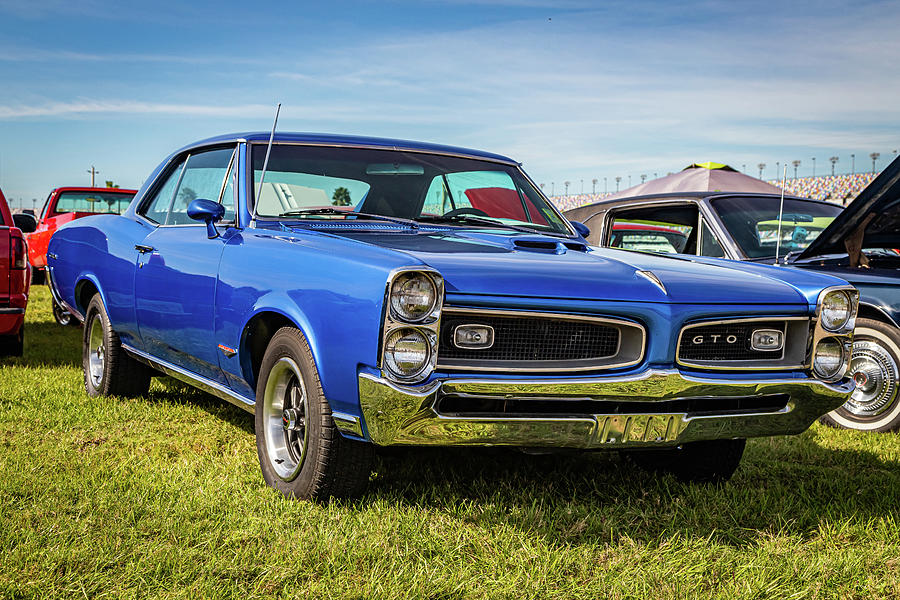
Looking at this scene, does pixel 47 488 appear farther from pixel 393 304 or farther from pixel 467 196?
pixel 467 196

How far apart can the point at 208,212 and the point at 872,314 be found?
3.91 m

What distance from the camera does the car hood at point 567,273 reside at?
3010 mm

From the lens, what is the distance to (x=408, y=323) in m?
2.87

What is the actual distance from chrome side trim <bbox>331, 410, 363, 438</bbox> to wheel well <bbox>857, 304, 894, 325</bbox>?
3.66m

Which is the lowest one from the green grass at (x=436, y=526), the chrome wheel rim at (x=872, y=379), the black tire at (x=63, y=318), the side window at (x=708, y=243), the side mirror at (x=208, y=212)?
the black tire at (x=63, y=318)

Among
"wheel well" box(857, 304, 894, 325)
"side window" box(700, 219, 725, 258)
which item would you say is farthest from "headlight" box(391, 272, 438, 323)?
"side window" box(700, 219, 725, 258)

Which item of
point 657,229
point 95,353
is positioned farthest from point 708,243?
point 95,353

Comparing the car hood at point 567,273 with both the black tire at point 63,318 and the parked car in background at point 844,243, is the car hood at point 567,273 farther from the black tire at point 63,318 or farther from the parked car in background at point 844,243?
the black tire at point 63,318

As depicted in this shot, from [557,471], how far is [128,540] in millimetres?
1911

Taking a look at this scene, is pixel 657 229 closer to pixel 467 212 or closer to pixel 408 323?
pixel 467 212

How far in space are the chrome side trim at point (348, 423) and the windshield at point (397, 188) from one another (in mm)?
1335

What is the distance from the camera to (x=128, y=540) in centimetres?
304

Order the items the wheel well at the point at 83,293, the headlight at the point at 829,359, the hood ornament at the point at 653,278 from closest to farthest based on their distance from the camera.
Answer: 1. the hood ornament at the point at 653,278
2. the headlight at the point at 829,359
3. the wheel well at the point at 83,293

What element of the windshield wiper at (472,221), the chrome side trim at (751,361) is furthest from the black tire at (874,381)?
A: the windshield wiper at (472,221)
